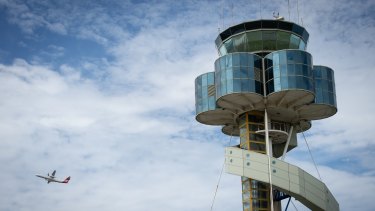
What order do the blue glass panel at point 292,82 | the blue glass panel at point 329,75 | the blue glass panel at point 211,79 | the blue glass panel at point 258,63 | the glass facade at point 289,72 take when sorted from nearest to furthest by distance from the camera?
the blue glass panel at point 292,82
the glass facade at point 289,72
the blue glass panel at point 258,63
the blue glass panel at point 329,75
the blue glass panel at point 211,79

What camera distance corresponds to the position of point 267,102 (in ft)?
200

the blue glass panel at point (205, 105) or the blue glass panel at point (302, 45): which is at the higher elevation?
the blue glass panel at point (302, 45)

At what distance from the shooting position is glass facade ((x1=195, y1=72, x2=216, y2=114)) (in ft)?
209

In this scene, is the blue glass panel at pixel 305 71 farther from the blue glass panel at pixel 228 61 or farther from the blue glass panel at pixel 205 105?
the blue glass panel at pixel 205 105

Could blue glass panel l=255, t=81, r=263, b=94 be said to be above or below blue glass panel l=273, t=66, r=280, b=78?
below

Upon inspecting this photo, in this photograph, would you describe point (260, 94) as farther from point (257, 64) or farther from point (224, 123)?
point (224, 123)

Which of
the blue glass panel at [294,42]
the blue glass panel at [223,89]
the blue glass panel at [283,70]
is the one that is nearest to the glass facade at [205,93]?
the blue glass panel at [223,89]

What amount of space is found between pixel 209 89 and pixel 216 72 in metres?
3.00

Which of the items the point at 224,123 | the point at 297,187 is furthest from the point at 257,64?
the point at 297,187

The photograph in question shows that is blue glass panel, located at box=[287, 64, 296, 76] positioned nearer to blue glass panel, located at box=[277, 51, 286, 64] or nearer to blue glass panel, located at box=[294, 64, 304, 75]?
blue glass panel, located at box=[294, 64, 304, 75]

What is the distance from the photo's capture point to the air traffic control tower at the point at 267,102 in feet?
192

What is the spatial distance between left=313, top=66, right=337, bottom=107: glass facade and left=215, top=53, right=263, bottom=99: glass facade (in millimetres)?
6626

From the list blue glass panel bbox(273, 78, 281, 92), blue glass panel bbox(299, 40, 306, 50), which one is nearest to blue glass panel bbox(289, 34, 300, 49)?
blue glass panel bbox(299, 40, 306, 50)

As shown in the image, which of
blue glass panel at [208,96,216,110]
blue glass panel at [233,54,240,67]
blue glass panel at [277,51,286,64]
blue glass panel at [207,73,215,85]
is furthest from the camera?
blue glass panel at [207,73,215,85]
